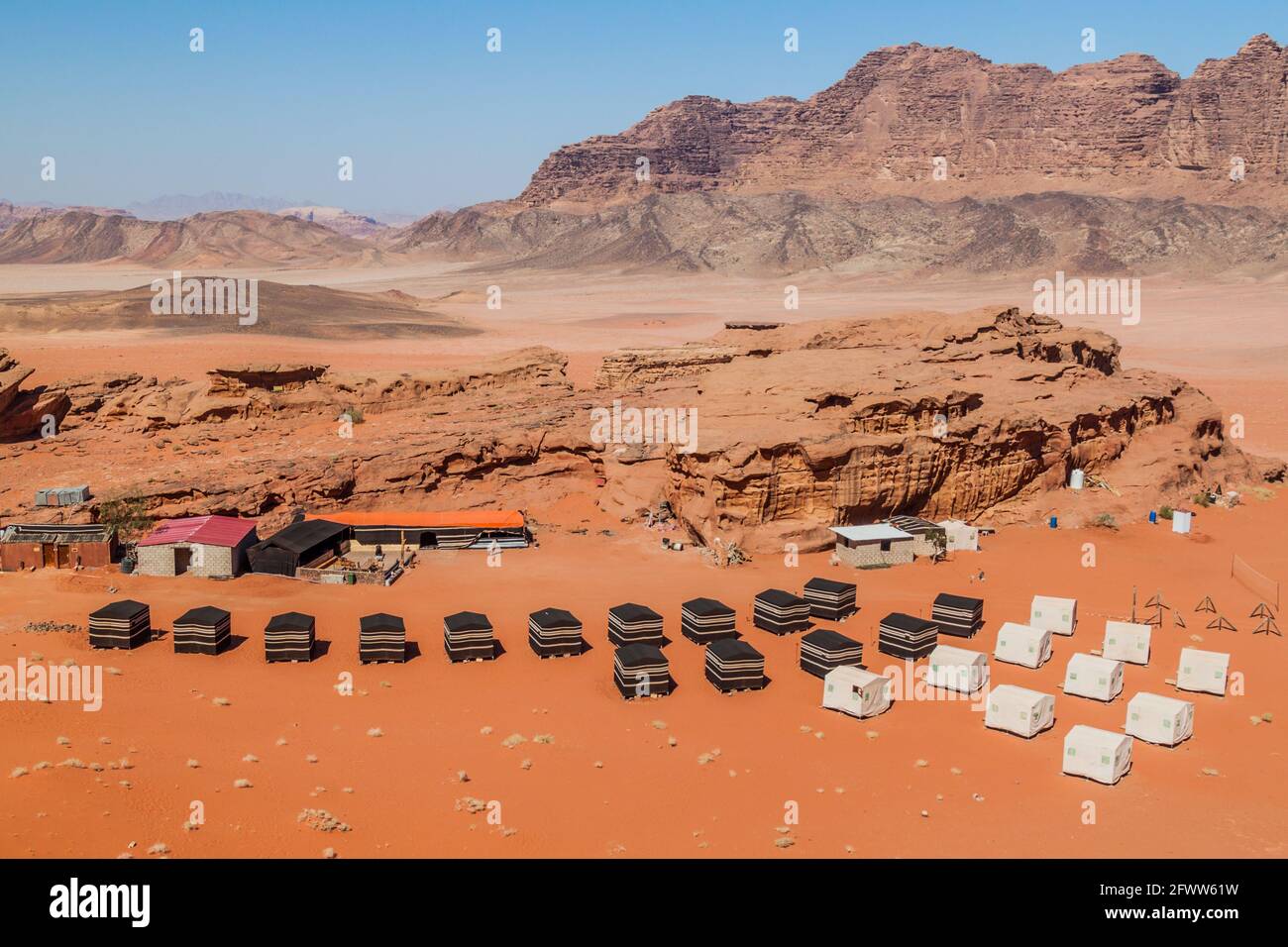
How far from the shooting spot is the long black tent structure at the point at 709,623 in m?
16.6

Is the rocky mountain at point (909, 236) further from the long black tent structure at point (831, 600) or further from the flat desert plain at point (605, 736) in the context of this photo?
the long black tent structure at point (831, 600)

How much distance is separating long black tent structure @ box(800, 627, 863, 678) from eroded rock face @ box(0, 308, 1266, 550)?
5764 millimetres

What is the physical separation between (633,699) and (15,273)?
170m

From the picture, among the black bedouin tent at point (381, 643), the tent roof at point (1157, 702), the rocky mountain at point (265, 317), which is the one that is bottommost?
the tent roof at point (1157, 702)

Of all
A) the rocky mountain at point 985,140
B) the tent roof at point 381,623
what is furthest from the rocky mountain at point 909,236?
the tent roof at point 381,623

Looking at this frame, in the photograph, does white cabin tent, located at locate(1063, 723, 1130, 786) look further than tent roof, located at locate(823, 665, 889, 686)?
No

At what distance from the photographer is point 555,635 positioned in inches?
629

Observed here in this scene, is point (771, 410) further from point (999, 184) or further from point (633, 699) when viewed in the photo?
point (999, 184)

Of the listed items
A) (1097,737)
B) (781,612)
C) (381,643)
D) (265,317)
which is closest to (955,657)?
(1097,737)

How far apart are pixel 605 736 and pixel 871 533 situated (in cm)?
969

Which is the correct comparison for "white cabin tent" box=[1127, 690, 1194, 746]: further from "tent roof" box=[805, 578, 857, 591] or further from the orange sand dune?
"tent roof" box=[805, 578, 857, 591]

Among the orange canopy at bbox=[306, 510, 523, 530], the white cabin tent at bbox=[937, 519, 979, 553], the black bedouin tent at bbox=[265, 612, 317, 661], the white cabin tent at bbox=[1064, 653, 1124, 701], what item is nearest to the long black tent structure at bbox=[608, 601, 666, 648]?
the black bedouin tent at bbox=[265, 612, 317, 661]

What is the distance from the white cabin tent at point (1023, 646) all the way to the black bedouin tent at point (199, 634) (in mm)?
12298

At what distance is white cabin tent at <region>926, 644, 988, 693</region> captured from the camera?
14.9 metres
